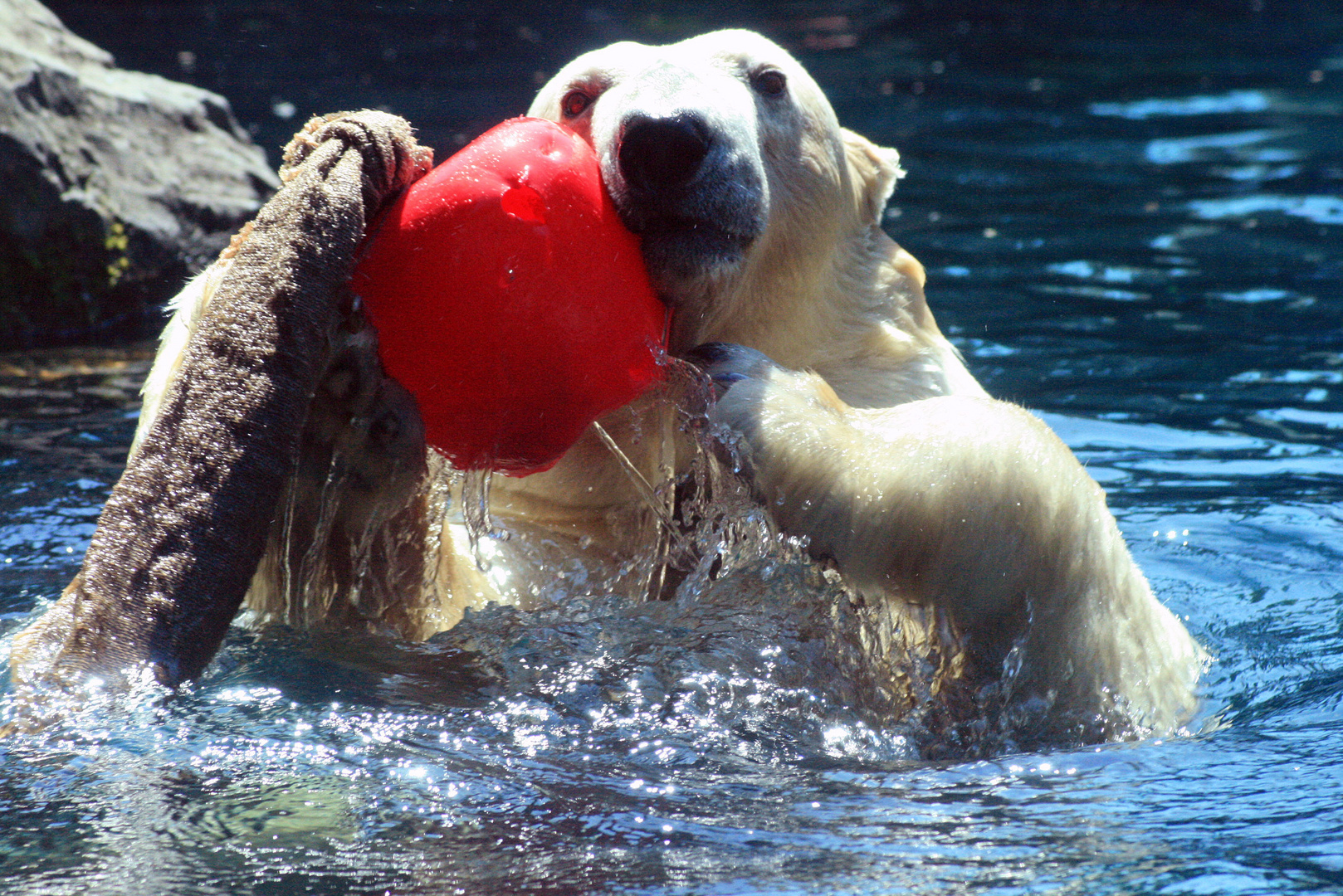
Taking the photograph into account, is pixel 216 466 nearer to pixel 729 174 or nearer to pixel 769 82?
pixel 729 174

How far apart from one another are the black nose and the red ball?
0.09 metres

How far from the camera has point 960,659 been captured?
2.64 meters

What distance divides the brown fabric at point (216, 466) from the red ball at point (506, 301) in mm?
101

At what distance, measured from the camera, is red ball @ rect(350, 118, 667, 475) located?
237 cm

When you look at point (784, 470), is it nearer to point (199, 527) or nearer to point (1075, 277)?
point (199, 527)

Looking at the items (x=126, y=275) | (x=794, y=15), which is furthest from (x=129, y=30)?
(x=126, y=275)

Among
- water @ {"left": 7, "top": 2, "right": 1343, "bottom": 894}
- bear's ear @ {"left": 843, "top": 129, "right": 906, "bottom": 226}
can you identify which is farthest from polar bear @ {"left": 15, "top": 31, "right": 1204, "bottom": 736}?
bear's ear @ {"left": 843, "top": 129, "right": 906, "bottom": 226}

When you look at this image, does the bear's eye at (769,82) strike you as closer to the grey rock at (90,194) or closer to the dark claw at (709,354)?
the dark claw at (709,354)

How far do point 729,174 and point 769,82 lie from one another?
66 centimetres

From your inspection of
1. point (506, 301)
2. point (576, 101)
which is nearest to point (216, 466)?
point (506, 301)

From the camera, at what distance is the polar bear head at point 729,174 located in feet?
8.58

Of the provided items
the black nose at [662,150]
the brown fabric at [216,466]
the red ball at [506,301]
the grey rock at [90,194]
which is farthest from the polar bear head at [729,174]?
the grey rock at [90,194]

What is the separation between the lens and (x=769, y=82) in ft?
10.7

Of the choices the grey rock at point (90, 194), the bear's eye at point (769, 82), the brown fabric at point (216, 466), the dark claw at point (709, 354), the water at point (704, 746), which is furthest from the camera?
the grey rock at point (90, 194)
